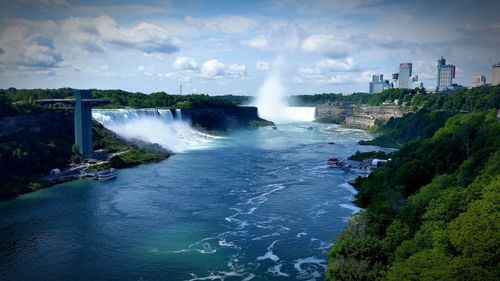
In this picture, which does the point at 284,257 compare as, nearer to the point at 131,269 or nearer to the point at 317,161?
the point at 131,269

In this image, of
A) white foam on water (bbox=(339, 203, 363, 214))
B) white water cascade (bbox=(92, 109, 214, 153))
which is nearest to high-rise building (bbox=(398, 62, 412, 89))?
white water cascade (bbox=(92, 109, 214, 153))

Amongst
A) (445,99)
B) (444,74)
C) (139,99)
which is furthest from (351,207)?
(444,74)

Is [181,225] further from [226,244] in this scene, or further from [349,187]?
[349,187]

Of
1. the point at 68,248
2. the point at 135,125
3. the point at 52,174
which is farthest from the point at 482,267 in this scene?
the point at 135,125

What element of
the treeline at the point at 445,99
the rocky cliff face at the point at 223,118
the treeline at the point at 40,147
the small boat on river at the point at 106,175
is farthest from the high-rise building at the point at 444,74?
the small boat on river at the point at 106,175

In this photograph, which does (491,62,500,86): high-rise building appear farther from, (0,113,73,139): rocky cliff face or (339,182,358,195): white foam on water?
(0,113,73,139): rocky cliff face

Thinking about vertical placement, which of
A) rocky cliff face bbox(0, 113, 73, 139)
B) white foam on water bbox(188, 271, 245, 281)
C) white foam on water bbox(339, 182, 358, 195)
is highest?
rocky cliff face bbox(0, 113, 73, 139)
